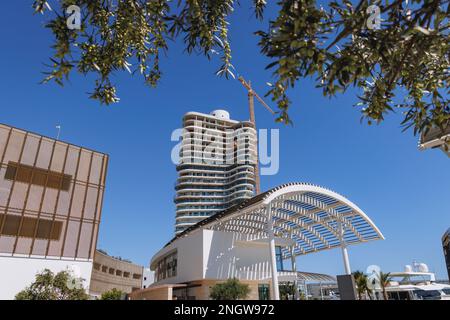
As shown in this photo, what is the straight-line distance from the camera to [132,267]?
69812 mm

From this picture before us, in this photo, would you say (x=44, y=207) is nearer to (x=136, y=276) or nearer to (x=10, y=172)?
(x=10, y=172)

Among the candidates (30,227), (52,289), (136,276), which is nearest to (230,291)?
(52,289)

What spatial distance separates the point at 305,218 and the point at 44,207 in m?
21.2

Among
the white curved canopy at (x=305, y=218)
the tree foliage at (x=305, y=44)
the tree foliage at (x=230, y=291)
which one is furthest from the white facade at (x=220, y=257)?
the tree foliage at (x=305, y=44)

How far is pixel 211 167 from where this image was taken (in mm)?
118750

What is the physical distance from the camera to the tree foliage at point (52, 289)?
15.3 meters

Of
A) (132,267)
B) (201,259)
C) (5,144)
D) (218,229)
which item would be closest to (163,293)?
(201,259)

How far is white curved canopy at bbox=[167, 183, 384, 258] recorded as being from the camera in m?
25.3

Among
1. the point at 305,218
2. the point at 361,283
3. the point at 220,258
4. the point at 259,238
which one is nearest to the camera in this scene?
the point at 220,258

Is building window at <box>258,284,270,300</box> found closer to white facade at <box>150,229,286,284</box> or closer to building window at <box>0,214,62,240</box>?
white facade at <box>150,229,286,284</box>

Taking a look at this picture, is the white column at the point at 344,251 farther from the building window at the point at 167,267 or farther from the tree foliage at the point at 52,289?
the tree foliage at the point at 52,289

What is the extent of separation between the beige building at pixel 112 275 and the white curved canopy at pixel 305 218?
33265mm

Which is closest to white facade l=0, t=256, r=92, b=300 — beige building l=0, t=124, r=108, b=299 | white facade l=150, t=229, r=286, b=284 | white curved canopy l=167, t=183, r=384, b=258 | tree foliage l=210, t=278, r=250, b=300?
beige building l=0, t=124, r=108, b=299
